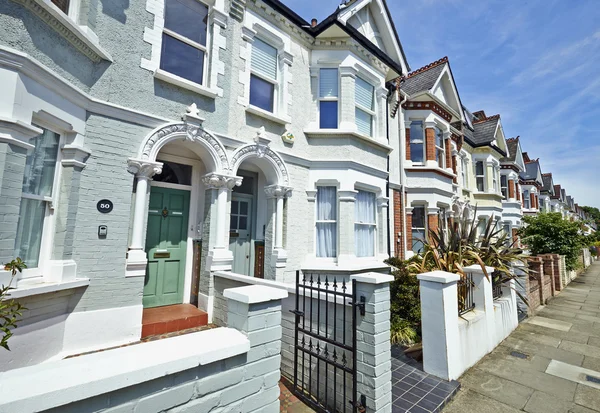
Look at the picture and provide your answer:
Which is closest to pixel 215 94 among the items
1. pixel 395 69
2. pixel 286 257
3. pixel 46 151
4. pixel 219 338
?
pixel 46 151

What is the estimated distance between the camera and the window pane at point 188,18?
560 cm

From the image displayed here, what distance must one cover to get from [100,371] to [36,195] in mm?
3623

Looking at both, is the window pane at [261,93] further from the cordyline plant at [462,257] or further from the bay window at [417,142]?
the bay window at [417,142]

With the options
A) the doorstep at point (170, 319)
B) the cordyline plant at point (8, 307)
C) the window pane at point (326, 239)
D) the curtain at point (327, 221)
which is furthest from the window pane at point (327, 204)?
the cordyline plant at point (8, 307)

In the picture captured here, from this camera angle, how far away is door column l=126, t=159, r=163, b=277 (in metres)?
4.73

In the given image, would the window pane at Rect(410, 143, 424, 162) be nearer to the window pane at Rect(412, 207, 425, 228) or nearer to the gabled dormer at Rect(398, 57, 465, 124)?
the gabled dormer at Rect(398, 57, 465, 124)

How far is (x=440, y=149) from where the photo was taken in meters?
11.7

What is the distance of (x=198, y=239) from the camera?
6.04 meters

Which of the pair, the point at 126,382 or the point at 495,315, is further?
A: the point at 495,315

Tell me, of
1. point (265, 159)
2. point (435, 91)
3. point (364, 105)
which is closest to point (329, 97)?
point (364, 105)

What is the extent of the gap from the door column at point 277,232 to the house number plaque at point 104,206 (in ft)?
10.7

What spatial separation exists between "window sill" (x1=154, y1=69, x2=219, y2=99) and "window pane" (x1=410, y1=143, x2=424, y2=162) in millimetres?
8162

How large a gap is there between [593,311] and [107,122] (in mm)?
13102

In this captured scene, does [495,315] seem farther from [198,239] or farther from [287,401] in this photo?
[198,239]
